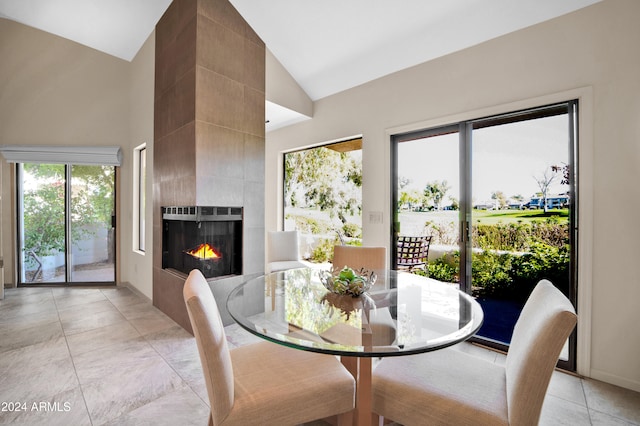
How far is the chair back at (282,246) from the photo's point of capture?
13.5 feet

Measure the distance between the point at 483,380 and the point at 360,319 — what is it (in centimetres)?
58

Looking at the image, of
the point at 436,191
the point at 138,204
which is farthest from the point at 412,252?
the point at 138,204

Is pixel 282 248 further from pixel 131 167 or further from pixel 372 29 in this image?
pixel 372 29

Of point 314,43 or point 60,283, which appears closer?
point 314,43

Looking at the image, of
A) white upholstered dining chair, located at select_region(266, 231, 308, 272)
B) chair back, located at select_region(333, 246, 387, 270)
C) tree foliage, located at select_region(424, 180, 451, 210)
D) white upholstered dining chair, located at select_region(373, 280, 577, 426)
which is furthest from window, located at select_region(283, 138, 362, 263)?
white upholstered dining chair, located at select_region(373, 280, 577, 426)

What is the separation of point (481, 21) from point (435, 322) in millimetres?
2447

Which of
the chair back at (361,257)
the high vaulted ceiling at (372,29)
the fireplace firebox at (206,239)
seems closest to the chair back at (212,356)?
the chair back at (361,257)

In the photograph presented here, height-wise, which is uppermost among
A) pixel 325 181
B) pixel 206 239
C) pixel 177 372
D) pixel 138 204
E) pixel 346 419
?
pixel 325 181

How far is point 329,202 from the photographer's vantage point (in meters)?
4.38

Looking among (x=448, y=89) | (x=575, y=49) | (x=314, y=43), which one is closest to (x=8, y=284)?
(x=314, y=43)

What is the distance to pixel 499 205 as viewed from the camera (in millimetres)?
2619

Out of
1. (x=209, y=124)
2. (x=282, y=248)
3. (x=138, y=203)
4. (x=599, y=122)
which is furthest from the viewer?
(x=138, y=203)

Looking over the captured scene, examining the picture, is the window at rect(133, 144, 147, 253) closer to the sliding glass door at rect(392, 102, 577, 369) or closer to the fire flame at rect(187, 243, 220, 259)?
the fire flame at rect(187, 243, 220, 259)

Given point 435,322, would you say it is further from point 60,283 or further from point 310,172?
point 60,283
